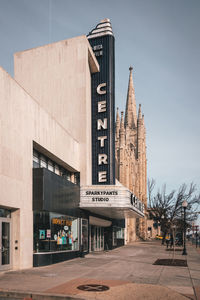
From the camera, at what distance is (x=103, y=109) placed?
98.4 feet

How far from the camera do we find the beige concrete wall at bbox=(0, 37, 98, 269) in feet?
55.6

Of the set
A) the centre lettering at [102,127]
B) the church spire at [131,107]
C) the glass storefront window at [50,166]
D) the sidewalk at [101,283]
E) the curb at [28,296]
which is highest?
the church spire at [131,107]

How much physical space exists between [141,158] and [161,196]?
88.4 feet

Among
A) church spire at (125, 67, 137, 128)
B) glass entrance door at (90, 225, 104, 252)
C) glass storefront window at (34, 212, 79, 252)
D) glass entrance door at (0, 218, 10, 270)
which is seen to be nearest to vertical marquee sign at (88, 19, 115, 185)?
glass entrance door at (90, 225, 104, 252)

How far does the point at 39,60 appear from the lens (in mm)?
30297

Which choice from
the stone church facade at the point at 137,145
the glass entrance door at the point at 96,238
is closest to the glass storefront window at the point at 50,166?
the glass entrance door at the point at 96,238

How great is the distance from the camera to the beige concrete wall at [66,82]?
92.7 ft

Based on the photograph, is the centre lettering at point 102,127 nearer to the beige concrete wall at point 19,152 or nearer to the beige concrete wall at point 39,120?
the beige concrete wall at point 39,120

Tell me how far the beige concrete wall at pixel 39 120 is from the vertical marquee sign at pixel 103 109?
88 centimetres

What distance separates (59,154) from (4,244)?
316 inches

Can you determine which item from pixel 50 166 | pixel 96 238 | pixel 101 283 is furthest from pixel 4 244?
pixel 96 238

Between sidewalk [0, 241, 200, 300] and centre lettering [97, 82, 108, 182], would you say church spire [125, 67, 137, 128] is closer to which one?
centre lettering [97, 82, 108, 182]

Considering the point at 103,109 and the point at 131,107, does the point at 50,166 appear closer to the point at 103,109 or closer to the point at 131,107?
the point at 103,109

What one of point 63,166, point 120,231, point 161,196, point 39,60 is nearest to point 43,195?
point 63,166
